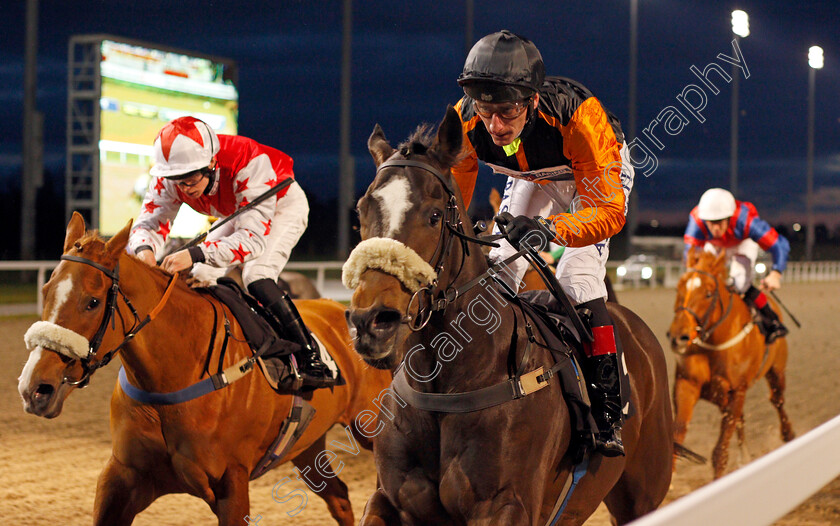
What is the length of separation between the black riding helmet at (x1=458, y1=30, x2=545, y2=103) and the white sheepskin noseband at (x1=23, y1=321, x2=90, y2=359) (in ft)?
5.34

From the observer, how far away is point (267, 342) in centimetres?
376

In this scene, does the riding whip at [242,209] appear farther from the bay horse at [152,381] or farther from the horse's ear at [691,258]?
the horse's ear at [691,258]

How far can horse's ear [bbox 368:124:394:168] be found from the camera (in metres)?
2.41

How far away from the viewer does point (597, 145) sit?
2.79 m

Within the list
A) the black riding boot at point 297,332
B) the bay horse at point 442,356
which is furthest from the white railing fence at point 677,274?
the bay horse at point 442,356

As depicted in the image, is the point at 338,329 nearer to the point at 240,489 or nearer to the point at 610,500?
the point at 240,489

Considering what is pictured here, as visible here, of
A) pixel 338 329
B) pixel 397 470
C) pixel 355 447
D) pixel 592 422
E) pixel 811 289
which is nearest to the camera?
pixel 397 470

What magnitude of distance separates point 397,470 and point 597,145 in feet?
4.05

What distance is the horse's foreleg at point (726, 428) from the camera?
5441 mm

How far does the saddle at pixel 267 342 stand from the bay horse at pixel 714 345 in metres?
3.16

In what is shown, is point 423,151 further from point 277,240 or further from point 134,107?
point 134,107

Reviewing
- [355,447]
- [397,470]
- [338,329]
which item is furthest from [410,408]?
[355,447]

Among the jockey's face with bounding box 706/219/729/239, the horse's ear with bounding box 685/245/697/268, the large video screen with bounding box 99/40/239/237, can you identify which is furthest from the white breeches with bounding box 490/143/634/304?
the large video screen with bounding box 99/40/239/237

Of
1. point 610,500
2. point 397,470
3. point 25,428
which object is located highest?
point 397,470
